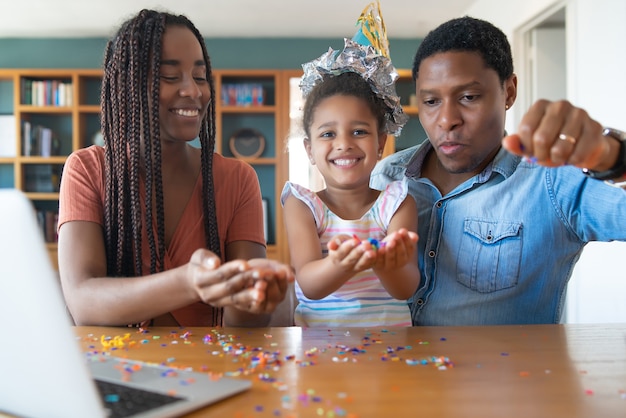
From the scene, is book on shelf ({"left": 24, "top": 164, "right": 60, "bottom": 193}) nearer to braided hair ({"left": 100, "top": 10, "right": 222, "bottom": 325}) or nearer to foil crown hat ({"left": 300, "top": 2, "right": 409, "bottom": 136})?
braided hair ({"left": 100, "top": 10, "right": 222, "bottom": 325})

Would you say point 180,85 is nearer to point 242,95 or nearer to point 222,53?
point 242,95

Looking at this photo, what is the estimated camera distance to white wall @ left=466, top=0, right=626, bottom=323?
11.0ft

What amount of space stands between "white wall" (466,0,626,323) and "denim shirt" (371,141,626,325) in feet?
6.48

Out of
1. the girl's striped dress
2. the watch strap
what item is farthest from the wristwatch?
the girl's striped dress

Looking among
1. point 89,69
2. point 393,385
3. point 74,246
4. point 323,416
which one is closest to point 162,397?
point 323,416

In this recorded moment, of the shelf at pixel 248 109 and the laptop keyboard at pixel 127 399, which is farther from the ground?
the shelf at pixel 248 109

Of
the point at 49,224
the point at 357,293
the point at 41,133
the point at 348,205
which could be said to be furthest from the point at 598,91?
the point at 41,133

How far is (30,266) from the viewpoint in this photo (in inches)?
25.2

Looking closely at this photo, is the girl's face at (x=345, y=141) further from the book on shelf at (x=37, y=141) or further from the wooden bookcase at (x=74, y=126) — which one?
the book on shelf at (x=37, y=141)

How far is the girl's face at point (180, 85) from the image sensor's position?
5.18 ft

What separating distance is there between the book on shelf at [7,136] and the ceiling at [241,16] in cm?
96

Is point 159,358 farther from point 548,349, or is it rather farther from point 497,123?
point 497,123

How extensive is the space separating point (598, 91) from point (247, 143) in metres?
3.98

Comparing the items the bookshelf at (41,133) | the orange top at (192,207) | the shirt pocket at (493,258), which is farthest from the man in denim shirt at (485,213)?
the bookshelf at (41,133)
